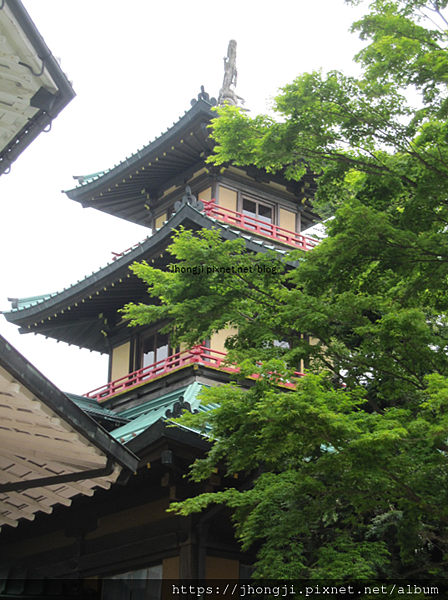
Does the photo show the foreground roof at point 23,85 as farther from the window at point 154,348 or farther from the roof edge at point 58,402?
the window at point 154,348

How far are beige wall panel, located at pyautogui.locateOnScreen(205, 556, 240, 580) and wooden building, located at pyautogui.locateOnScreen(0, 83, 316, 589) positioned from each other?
24 millimetres

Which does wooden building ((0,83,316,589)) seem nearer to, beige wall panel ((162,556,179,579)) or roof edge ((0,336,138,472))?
beige wall panel ((162,556,179,579))

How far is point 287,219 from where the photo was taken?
64.3ft

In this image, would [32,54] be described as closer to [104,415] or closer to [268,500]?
[268,500]

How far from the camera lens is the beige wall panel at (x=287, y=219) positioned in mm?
19422

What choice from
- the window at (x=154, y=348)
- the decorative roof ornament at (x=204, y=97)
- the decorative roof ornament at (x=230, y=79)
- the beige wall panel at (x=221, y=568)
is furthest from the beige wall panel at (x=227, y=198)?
the beige wall panel at (x=221, y=568)

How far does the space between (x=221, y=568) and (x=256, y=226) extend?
9.39m

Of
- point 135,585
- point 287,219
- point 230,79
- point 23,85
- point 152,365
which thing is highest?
point 230,79

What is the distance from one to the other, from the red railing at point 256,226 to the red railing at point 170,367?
12.5 ft

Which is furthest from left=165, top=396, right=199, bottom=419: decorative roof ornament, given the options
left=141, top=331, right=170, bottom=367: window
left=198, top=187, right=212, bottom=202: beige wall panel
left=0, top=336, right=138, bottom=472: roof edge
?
left=198, top=187, right=212, bottom=202: beige wall panel

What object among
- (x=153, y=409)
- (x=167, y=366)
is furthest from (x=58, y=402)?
(x=167, y=366)

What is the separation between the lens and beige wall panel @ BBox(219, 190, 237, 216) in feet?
59.8

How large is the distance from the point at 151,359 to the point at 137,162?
6025 mm

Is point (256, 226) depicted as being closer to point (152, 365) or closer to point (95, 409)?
point (152, 365)
